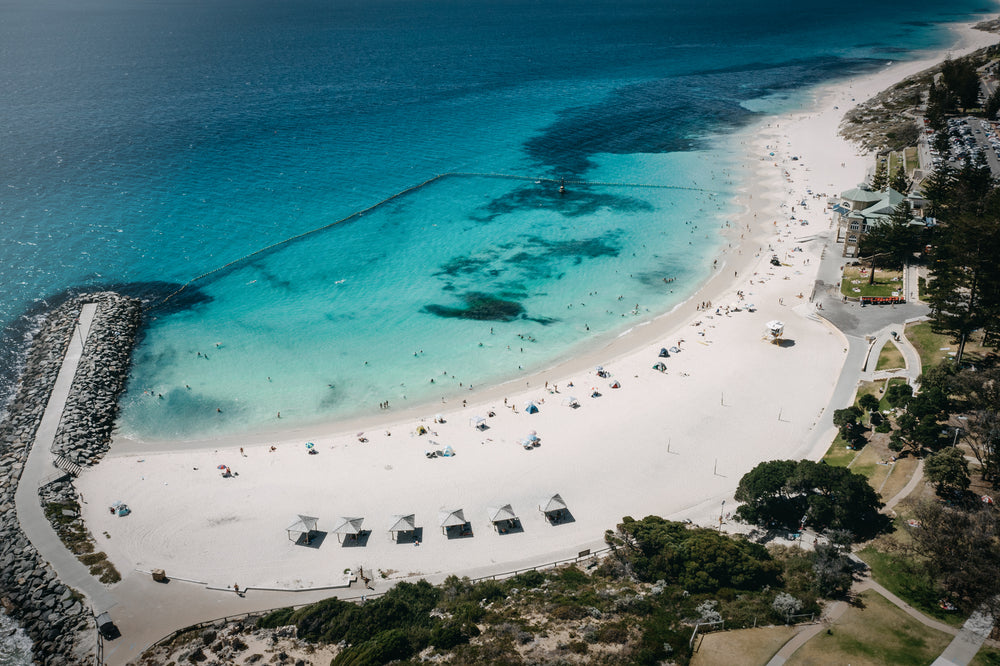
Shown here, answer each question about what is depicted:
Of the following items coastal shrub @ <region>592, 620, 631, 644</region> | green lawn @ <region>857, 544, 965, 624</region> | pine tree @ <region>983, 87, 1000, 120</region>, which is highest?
pine tree @ <region>983, 87, 1000, 120</region>

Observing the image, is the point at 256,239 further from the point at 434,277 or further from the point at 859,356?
the point at 859,356

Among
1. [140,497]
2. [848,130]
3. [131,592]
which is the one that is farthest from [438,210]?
[848,130]

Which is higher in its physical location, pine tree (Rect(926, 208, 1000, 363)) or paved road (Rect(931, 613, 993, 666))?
pine tree (Rect(926, 208, 1000, 363))

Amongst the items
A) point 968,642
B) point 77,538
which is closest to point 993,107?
point 968,642

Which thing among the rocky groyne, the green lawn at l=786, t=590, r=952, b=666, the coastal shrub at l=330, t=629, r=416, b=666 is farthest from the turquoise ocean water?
the green lawn at l=786, t=590, r=952, b=666

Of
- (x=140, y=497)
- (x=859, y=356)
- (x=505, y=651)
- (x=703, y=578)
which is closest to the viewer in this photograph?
(x=505, y=651)

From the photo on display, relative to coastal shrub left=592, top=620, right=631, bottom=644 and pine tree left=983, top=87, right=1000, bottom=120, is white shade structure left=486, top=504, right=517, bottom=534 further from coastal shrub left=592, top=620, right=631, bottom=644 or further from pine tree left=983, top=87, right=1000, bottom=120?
pine tree left=983, top=87, right=1000, bottom=120
